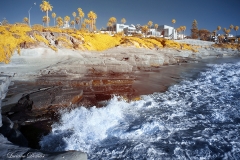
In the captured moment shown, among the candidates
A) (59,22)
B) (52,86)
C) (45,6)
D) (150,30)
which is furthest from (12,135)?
(150,30)

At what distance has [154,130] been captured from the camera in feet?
17.1

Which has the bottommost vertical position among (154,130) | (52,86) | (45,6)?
(154,130)

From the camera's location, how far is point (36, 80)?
428 inches

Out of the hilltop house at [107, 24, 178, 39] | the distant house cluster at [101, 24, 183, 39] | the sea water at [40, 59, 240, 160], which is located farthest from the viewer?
→ the hilltop house at [107, 24, 178, 39]

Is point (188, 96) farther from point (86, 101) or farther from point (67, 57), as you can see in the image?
point (67, 57)

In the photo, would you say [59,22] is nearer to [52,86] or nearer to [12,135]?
[52,86]

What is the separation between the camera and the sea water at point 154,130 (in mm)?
4125

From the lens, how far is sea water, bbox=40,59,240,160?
4.12m

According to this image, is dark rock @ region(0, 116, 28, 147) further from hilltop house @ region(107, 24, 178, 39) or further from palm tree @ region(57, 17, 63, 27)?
hilltop house @ region(107, 24, 178, 39)

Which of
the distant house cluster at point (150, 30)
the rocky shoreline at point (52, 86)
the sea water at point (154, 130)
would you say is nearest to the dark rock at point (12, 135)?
the rocky shoreline at point (52, 86)

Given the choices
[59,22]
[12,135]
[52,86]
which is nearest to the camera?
[12,135]

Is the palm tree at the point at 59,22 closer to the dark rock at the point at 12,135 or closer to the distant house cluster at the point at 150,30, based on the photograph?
the distant house cluster at the point at 150,30

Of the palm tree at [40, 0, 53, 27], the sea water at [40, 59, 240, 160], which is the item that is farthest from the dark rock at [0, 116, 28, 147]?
the palm tree at [40, 0, 53, 27]

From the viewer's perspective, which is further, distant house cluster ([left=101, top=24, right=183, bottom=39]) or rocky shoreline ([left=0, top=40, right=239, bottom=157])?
distant house cluster ([left=101, top=24, right=183, bottom=39])
